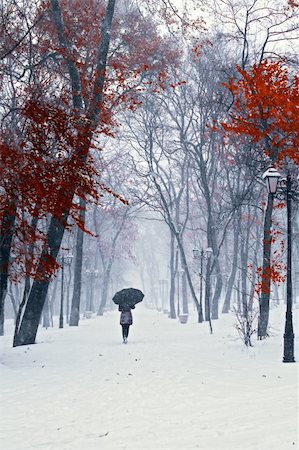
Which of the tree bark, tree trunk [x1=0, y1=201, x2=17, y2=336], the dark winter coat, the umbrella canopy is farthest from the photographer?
the umbrella canopy

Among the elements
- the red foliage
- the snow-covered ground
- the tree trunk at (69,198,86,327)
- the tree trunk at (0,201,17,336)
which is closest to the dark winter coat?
the snow-covered ground

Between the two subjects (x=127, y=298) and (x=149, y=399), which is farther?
(x=127, y=298)

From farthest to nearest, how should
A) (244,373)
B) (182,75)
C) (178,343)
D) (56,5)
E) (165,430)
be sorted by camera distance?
(182,75) → (178,343) → (56,5) → (244,373) → (165,430)

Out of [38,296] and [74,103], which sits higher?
[74,103]

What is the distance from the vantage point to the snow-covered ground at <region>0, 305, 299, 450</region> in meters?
5.84

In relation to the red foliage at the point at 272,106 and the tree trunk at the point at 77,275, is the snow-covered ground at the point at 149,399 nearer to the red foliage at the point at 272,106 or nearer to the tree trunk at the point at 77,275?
the red foliage at the point at 272,106

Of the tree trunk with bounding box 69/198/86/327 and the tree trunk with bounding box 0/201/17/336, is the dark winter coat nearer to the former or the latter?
the tree trunk with bounding box 0/201/17/336

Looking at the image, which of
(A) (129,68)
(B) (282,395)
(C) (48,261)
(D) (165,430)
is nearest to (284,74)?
(A) (129,68)

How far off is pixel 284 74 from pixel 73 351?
10623 millimetres

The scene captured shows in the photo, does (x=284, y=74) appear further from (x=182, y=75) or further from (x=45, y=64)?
(x=182, y=75)

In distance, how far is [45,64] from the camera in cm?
1552

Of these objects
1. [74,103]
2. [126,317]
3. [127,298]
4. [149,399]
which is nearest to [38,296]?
[126,317]

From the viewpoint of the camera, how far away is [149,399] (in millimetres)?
8102

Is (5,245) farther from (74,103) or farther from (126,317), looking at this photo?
(126,317)
